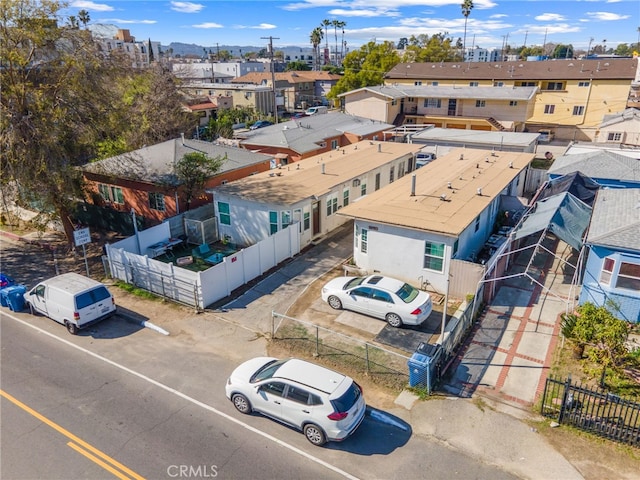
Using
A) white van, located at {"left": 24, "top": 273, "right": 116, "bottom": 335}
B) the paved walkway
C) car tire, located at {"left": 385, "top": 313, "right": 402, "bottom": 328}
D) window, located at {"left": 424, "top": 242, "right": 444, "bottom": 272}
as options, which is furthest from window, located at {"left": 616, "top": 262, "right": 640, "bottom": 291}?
white van, located at {"left": 24, "top": 273, "right": 116, "bottom": 335}

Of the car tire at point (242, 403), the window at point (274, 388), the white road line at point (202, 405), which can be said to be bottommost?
the white road line at point (202, 405)

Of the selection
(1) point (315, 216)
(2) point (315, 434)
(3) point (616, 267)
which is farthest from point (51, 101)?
(3) point (616, 267)

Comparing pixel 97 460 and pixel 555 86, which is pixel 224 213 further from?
pixel 555 86

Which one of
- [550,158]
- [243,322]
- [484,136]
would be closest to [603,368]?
[243,322]

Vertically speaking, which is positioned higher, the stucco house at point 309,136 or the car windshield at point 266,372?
the stucco house at point 309,136

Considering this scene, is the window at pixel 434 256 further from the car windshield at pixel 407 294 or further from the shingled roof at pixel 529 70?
the shingled roof at pixel 529 70

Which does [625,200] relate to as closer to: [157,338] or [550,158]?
[157,338]

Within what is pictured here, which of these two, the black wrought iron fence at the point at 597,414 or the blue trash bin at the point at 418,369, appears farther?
the blue trash bin at the point at 418,369

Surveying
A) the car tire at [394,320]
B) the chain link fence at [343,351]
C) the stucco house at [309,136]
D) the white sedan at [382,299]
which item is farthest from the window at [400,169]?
the chain link fence at [343,351]

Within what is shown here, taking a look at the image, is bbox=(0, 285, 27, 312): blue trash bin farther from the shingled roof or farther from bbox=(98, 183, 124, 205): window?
the shingled roof
